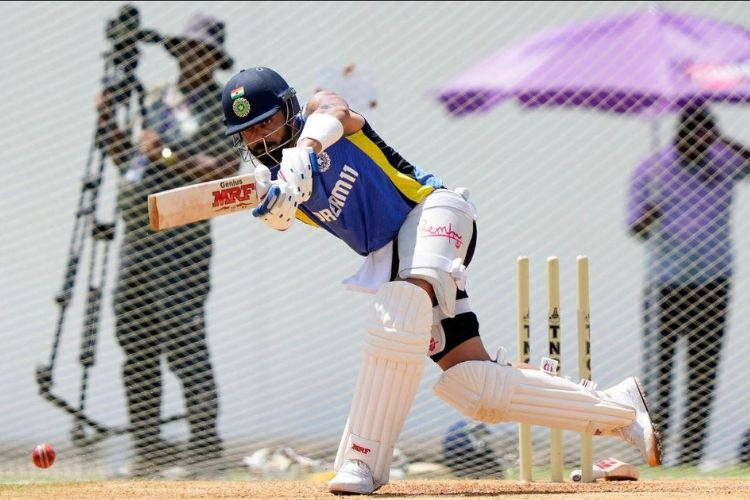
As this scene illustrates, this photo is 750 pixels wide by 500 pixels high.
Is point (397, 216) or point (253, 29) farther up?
point (253, 29)

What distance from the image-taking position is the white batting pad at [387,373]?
182 inches

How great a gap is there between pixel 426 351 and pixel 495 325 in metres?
3.46

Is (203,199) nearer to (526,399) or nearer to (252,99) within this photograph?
(252,99)

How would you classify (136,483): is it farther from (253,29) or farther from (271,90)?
(253,29)

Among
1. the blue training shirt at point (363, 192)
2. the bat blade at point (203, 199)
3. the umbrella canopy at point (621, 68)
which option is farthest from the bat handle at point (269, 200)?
the umbrella canopy at point (621, 68)

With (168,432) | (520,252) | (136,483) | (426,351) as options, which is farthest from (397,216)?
(520,252)

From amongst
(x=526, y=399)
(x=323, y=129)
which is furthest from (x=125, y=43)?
(x=526, y=399)

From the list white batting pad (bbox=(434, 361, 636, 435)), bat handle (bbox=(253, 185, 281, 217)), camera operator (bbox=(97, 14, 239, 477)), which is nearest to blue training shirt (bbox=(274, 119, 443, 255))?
bat handle (bbox=(253, 185, 281, 217))

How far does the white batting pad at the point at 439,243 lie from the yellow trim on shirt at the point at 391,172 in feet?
0.12

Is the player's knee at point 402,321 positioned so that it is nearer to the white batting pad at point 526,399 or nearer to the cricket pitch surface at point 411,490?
the white batting pad at point 526,399

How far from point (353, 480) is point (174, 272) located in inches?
116

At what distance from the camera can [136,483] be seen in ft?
20.6

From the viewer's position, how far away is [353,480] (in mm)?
4680

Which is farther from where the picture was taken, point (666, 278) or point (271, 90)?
point (666, 278)
